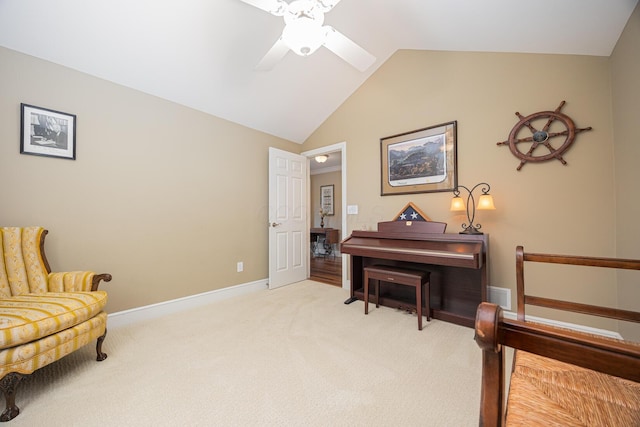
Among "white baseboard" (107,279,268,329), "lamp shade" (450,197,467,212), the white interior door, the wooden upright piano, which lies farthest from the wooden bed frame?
the white interior door

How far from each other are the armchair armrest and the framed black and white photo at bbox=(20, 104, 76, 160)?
1.02 meters

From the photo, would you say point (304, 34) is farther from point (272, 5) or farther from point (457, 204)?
point (457, 204)

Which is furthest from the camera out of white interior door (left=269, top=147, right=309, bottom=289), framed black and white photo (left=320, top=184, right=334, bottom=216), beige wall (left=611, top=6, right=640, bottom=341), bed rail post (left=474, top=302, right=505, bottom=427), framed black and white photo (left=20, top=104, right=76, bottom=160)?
framed black and white photo (left=320, top=184, right=334, bottom=216)

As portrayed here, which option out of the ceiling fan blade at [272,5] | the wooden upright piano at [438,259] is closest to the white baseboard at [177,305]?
the wooden upright piano at [438,259]

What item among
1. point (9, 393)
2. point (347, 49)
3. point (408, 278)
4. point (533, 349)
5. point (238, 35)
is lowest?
point (9, 393)

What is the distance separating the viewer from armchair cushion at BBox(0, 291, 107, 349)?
1.25m

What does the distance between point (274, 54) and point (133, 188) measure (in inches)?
74.2

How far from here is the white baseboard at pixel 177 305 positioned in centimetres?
228

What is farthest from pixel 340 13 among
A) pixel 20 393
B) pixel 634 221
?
pixel 20 393

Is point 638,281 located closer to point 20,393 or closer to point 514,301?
point 514,301

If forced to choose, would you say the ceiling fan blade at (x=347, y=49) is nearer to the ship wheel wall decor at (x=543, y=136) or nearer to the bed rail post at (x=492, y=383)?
the ship wheel wall decor at (x=543, y=136)

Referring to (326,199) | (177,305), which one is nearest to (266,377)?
(177,305)

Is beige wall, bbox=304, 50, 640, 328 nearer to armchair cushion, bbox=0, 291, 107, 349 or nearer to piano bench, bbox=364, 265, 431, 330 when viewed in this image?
piano bench, bbox=364, 265, 431, 330

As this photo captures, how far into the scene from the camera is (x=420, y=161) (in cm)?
284
